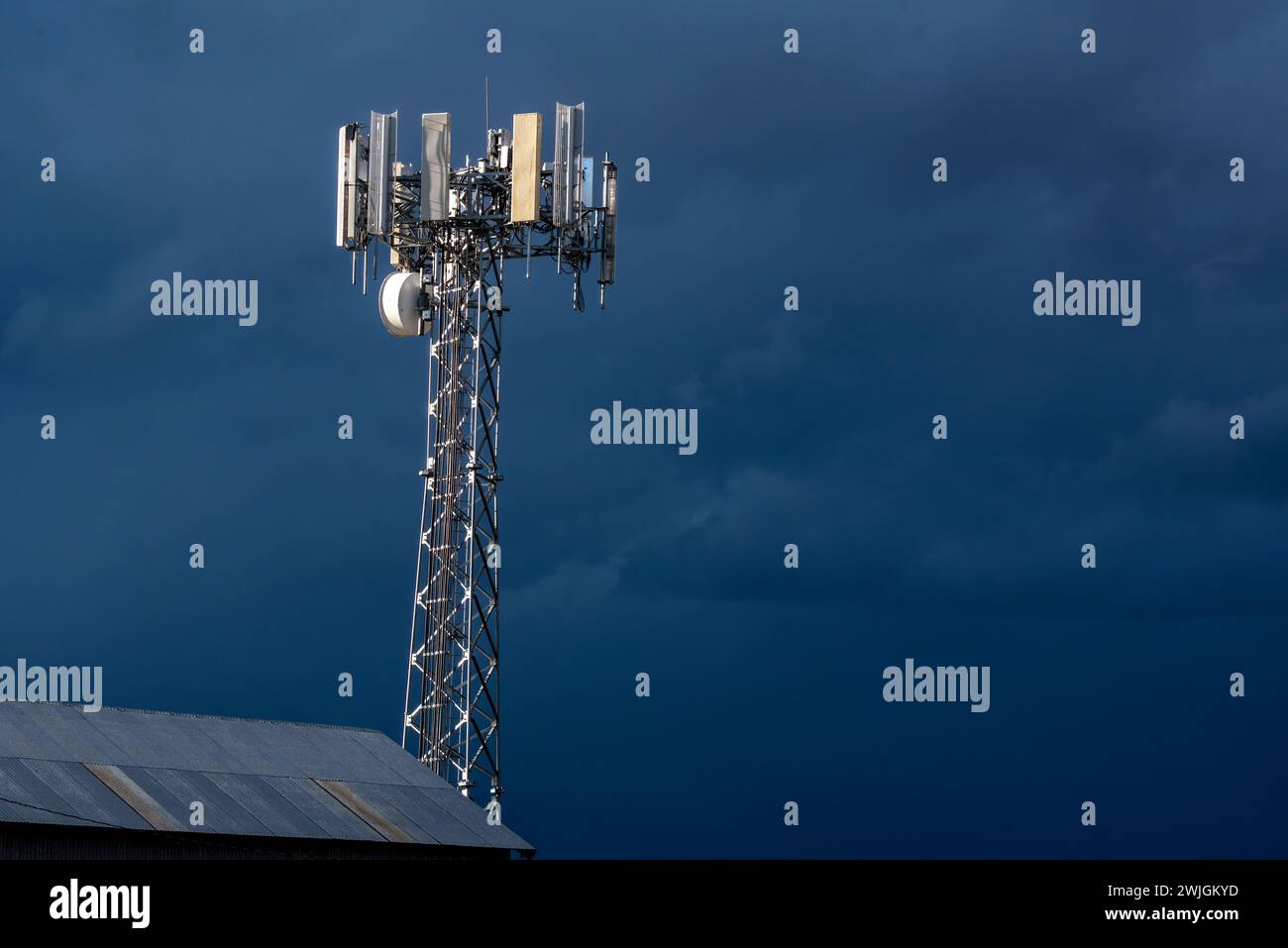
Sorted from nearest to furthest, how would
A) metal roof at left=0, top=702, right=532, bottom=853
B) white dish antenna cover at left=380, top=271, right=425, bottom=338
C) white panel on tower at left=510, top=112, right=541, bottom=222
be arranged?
metal roof at left=0, top=702, right=532, bottom=853 → white panel on tower at left=510, top=112, right=541, bottom=222 → white dish antenna cover at left=380, top=271, right=425, bottom=338

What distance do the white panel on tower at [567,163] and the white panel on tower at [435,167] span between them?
3.36 m

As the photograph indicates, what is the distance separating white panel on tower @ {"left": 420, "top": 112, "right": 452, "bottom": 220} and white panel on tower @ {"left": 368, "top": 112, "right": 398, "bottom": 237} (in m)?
1.01

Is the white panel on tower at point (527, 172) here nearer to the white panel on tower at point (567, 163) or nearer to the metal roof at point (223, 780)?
the white panel on tower at point (567, 163)

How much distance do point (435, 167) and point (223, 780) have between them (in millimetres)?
20763

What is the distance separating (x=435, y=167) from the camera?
65.5 meters

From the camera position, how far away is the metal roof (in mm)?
Result: 49250

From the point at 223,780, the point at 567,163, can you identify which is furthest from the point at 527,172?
the point at 223,780

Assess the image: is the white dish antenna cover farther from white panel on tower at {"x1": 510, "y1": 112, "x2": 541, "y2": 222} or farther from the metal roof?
the metal roof

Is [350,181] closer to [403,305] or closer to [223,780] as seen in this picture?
[403,305]
